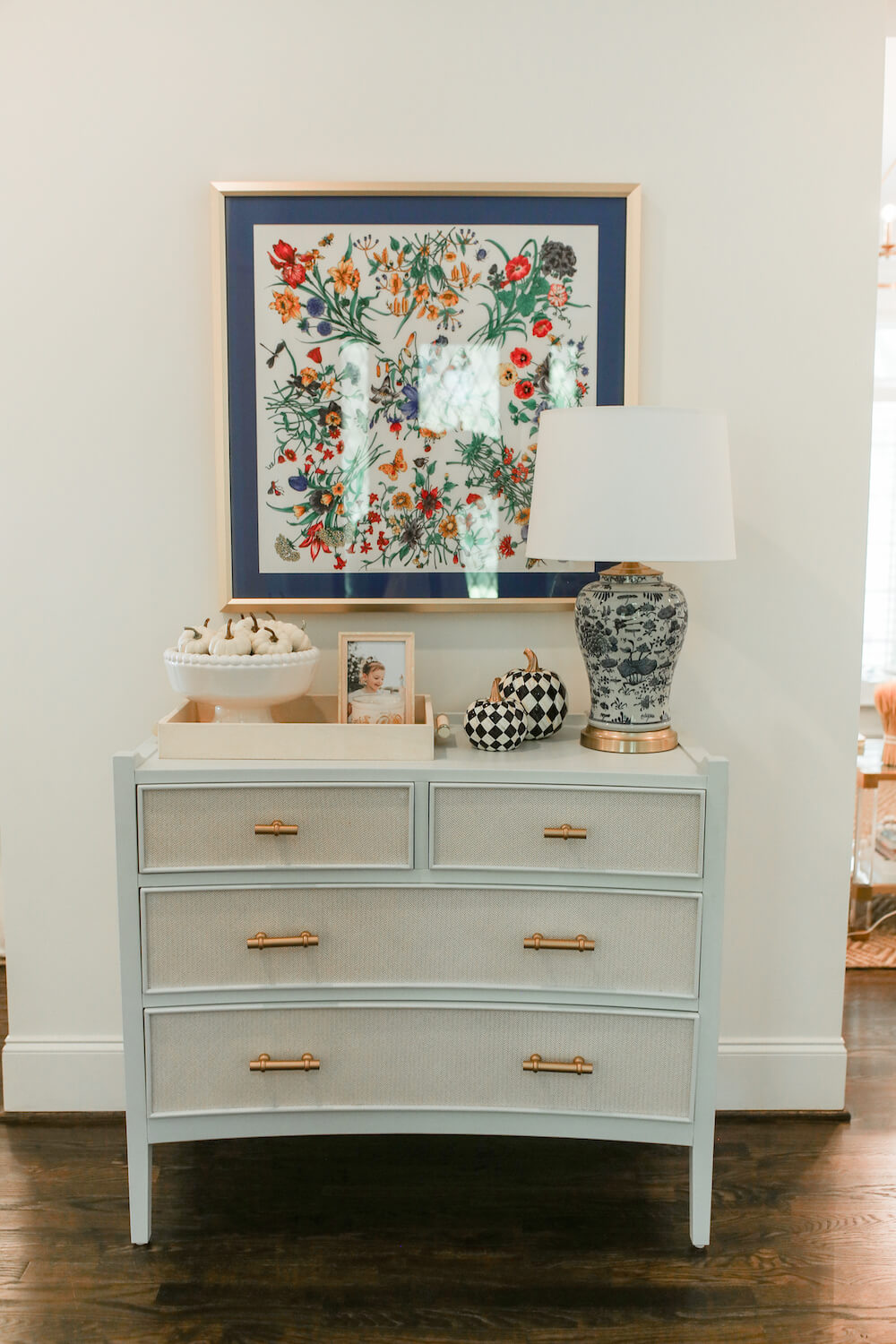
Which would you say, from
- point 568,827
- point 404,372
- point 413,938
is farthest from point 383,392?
point 413,938

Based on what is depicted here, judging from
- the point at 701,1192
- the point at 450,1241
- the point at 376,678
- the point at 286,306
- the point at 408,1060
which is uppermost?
the point at 286,306

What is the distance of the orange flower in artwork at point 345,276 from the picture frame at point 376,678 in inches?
28.7

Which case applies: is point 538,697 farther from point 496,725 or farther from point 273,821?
point 273,821

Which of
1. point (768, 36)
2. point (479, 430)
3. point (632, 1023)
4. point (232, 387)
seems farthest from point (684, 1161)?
point (768, 36)

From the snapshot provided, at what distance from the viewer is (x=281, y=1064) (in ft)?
5.92

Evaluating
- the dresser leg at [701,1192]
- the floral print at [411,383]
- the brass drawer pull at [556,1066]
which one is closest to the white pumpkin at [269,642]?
the floral print at [411,383]

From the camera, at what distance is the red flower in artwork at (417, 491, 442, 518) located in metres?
2.13

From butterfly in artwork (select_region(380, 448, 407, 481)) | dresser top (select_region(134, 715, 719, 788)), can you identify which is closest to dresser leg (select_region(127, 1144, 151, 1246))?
dresser top (select_region(134, 715, 719, 788))

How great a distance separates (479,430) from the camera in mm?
2111

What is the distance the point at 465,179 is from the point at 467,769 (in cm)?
120

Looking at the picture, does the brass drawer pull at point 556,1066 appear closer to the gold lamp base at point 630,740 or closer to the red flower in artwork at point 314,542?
the gold lamp base at point 630,740

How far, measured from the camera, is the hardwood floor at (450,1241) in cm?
164

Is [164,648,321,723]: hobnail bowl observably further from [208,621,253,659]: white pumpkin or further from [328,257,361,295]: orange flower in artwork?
[328,257,361,295]: orange flower in artwork

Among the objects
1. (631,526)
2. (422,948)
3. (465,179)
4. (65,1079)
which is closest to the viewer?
(631,526)
